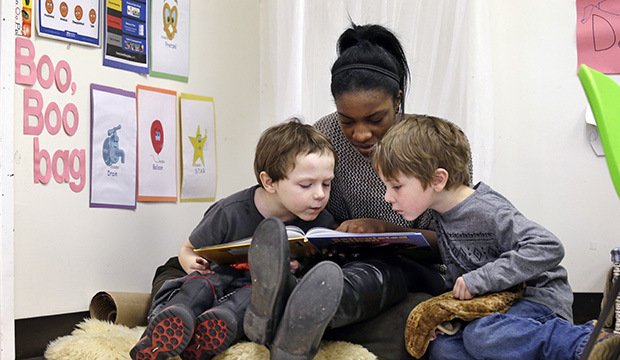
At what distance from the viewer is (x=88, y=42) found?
1.68m

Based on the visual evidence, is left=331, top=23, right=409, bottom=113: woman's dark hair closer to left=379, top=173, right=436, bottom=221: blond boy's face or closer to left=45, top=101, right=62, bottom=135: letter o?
left=379, top=173, right=436, bottom=221: blond boy's face

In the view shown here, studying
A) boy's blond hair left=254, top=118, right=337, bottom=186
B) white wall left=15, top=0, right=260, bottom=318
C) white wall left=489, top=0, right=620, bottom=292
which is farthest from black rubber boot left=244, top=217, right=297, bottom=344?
white wall left=489, top=0, right=620, bottom=292

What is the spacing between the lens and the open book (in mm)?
1224

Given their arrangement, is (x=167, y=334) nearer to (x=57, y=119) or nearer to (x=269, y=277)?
(x=269, y=277)

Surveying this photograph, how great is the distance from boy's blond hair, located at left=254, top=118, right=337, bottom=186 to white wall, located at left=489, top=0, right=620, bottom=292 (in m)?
1.04

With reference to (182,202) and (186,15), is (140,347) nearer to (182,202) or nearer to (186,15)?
(182,202)

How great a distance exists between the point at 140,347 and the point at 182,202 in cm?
97

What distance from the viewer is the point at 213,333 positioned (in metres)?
1.16

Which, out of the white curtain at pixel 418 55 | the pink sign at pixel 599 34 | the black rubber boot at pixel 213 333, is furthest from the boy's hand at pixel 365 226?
the pink sign at pixel 599 34

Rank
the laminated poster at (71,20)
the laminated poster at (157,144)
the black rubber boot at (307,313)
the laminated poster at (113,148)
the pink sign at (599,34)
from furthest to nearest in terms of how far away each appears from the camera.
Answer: the pink sign at (599,34) → the laminated poster at (157,144) → the laminated poster at (113,148) → the laminated poster at (71,20) → the black rubber boot at (307,313)

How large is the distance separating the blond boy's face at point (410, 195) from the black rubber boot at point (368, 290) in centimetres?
14

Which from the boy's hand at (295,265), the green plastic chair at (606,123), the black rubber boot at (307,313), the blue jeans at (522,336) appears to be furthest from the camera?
the boy's hand at (295,265)

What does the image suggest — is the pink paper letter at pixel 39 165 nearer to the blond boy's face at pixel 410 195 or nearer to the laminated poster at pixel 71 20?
the laminated poster at pixel 71 20

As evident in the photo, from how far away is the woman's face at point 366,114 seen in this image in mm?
1487
